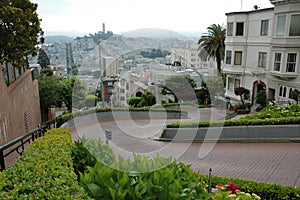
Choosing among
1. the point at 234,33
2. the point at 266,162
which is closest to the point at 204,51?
the point at 234,33

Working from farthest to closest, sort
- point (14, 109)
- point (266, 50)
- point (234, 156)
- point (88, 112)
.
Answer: point (266, 50)
point (88, 112)
point (14, 109)
point (234, 156)

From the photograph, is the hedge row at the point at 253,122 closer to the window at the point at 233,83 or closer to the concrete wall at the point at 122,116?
the concrete wall at the point at 122,116

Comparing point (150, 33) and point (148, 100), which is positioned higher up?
point (150, 33)

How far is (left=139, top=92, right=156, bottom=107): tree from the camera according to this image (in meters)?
15.4

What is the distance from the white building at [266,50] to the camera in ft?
51.9

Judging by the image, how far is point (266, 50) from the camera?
18.3 meters

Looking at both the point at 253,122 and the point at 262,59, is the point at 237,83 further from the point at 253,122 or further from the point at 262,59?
the point at 253,122

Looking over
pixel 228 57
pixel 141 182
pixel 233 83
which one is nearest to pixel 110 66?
pixel 141 182

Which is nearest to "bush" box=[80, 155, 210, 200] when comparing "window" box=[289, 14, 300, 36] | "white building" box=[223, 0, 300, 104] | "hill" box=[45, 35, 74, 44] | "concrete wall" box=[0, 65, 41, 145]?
"concrete wall" box=[0, 65, 41, 145]

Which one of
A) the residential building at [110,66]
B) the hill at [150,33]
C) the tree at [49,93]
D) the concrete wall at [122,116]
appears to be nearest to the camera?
the hill at [150,33]

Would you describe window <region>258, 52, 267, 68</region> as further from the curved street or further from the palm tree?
the curved street

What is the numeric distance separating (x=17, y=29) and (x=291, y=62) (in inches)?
591

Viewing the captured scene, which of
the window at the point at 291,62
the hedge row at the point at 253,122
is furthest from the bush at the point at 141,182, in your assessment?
the window at the point at 291,62

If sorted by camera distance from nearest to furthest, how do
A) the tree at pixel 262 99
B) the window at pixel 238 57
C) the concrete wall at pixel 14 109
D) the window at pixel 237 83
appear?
1. the concrete wall at pixel 14 109
2. the tree at pixel 262 99
3. the window at pixel 238 57
4. the window at pixel 237 83
